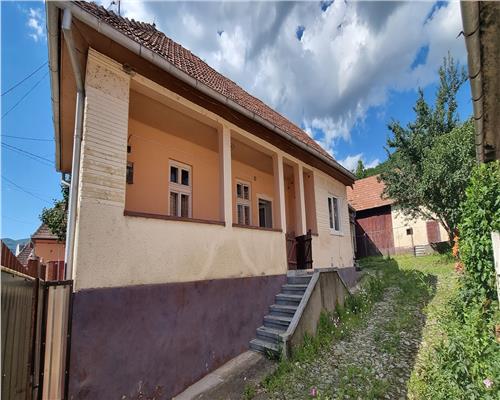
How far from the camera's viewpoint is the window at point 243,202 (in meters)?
9.36

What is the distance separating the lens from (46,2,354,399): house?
4.01 m

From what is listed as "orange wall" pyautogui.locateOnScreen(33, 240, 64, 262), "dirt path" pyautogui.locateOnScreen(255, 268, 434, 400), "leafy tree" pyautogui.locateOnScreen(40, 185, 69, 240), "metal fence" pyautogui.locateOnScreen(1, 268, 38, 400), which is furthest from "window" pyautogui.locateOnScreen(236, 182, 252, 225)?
"orange wall" pyautogui.locateOnScreen(33, 240, 64, 262)

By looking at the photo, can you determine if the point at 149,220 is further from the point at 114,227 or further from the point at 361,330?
the point at 361,330

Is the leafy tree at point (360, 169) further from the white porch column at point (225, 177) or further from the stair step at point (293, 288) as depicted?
the white porch column at point (225, 177)

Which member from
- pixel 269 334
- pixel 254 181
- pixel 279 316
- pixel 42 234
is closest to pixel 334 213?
pixel 254 181

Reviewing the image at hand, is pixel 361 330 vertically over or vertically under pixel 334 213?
under

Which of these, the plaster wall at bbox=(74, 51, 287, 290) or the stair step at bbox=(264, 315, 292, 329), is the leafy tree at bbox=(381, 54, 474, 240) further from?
the plaster wall at bbox=(74, 51, 287, 290)

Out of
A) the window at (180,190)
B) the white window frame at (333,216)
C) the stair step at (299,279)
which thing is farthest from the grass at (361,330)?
the window at (180,190)

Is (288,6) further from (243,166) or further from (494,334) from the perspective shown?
(494,334)

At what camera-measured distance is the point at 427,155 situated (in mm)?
14625

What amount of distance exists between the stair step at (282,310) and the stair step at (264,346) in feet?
2.45

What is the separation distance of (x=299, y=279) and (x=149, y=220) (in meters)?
4.12

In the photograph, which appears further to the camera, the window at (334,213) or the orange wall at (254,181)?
the window at (334,213)

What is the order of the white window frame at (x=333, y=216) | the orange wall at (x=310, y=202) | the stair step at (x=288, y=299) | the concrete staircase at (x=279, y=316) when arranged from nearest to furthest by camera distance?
the concrete staircase at (x=279, y=316) → the stair step at (x=288, y=299) → the orange wall at (x=310, y=202) → the white window frame at (x=333, y=216)
